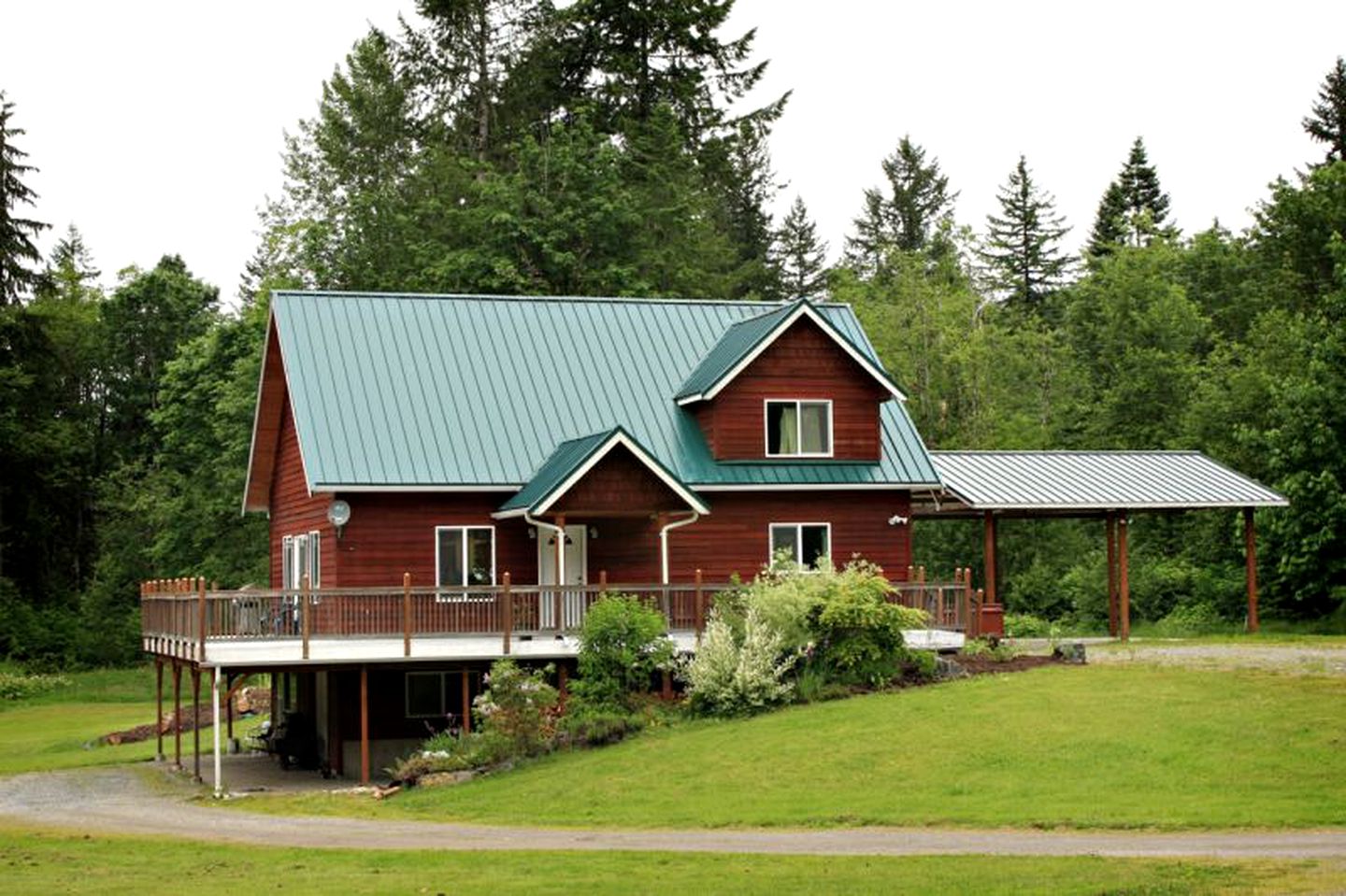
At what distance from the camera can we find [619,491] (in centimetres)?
3644

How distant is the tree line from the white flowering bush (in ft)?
78.6

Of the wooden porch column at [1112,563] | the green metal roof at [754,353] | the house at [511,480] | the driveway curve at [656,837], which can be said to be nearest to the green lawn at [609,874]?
the driveway curve at [656,837]

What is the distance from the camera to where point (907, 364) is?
72.3 m

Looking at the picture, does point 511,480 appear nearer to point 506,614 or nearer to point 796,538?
point 506,614

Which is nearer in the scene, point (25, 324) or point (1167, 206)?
point (25, 324)

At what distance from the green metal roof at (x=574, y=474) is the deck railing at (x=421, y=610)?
1.58 m

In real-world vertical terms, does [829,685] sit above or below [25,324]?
below

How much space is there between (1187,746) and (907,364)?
154ft

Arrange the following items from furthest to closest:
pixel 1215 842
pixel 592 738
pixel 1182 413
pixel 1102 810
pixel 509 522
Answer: pixel 1182 413 → pixel 509 522 → pixel 592 738 → pixel 1102 810 → pixel 1215 842

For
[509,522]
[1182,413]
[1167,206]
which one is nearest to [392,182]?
[1182,413]

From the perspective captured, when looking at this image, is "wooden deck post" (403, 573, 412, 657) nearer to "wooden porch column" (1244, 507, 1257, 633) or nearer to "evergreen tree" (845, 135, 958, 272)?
"wooden porch column" (1244, 507, 1257, 633)

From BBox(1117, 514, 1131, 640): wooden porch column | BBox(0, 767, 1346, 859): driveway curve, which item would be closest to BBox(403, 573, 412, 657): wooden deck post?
BBox(0, 767, 1346, 859): driveway curve

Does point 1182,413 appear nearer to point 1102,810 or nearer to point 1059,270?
point 1059,270

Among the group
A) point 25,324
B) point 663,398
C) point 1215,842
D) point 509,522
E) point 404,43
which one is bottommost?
point 1215,842
